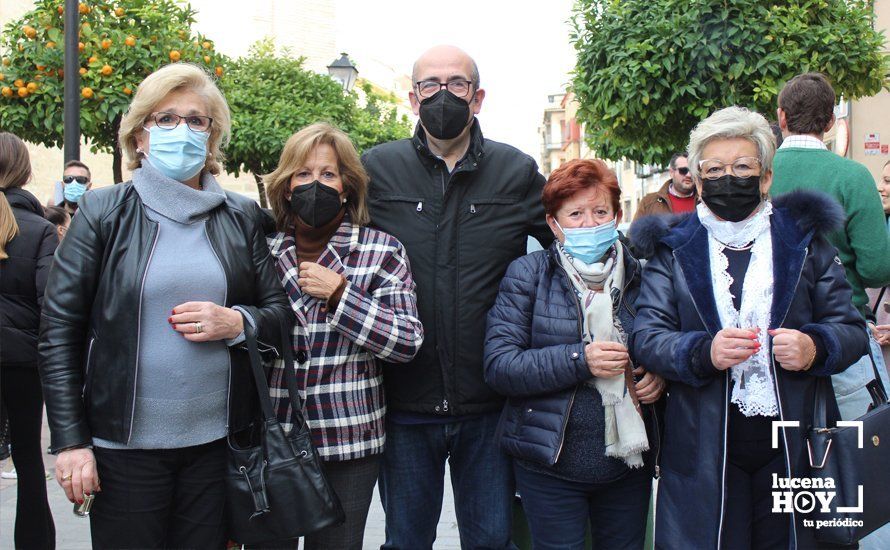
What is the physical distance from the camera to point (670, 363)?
277cm

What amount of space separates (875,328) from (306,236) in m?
2.77

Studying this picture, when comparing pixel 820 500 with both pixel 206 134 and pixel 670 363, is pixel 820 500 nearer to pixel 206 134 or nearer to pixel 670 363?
pixel 670 363

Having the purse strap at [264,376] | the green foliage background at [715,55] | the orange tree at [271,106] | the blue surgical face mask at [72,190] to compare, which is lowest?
the purse strap at [264,376]

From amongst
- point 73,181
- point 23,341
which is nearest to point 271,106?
point 73,181

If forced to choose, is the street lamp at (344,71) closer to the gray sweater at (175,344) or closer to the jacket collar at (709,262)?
the gray sweater at (175,344)

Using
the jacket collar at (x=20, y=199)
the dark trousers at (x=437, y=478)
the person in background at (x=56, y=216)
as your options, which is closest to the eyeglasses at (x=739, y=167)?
the dark trousers at (x=437, y=478)

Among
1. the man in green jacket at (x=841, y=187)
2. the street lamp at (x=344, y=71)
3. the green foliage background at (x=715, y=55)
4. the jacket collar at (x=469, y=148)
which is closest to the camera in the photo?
the jacket collar at (x=469, y=148)

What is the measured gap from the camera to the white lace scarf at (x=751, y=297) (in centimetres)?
278

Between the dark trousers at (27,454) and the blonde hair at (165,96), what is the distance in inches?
74.2

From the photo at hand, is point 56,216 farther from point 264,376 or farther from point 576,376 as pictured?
point 576,376

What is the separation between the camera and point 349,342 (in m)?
2.97

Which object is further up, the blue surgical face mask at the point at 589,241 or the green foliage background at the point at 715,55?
the green foliage background at the point at 715,55

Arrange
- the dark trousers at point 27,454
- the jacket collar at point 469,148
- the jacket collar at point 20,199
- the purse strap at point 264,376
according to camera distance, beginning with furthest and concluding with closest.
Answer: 1. the jacket collar at point 20,199
2. the dark trousers at point 27,454
3. the jacket collar at point 469,148
4. the purse strap at point 264,376

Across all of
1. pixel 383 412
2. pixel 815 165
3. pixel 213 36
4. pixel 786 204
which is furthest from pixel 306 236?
pixel 213 36
